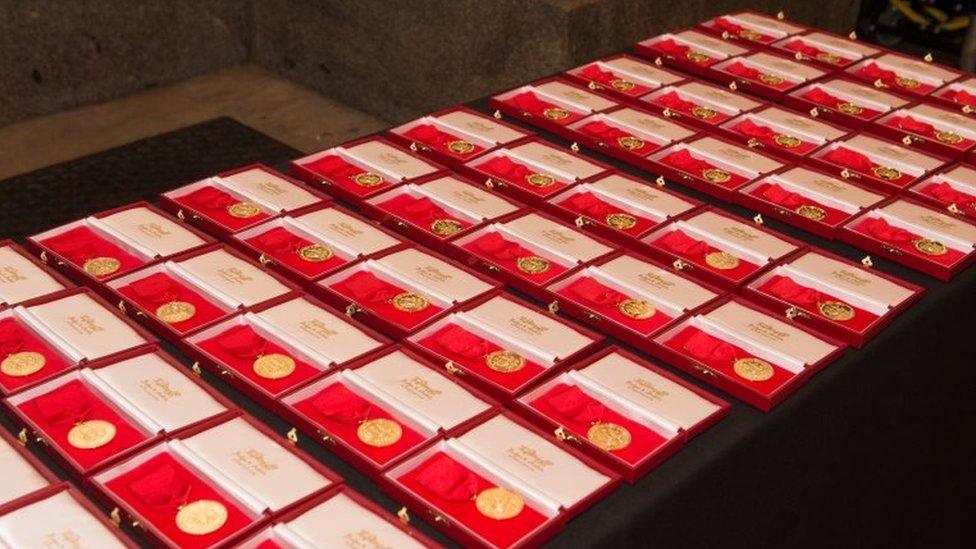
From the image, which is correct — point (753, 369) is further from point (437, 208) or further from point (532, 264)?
point (437, 208)

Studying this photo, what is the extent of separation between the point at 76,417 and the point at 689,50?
2366 mm

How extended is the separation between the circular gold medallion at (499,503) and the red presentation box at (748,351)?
0.48m

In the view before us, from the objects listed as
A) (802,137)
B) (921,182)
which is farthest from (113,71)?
(921,182)

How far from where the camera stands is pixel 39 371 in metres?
1.72

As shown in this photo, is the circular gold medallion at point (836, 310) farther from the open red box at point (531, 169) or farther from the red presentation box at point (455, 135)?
the red presentation box at point (455, 135)

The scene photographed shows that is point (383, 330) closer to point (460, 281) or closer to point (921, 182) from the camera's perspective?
point (460, 281)

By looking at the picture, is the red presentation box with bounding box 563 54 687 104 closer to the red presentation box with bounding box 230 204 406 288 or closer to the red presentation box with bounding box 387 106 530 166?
the red presentation box with bounding box 387 106 530 166

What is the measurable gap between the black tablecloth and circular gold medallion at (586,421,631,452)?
71mm

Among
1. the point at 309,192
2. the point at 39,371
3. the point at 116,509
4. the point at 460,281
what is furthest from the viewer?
the point at 309,192

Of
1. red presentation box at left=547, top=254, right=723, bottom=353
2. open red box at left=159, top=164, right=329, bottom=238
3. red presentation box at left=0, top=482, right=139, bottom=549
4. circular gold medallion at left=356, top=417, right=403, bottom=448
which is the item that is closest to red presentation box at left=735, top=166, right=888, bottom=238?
red presentation box at left=547, top=254, right=723, bottom=353

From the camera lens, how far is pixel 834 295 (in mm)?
2096

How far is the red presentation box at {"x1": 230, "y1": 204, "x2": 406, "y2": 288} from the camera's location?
207 cm

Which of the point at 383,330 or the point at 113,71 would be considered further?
the point at 113,71

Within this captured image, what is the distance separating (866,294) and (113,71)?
413 cm
